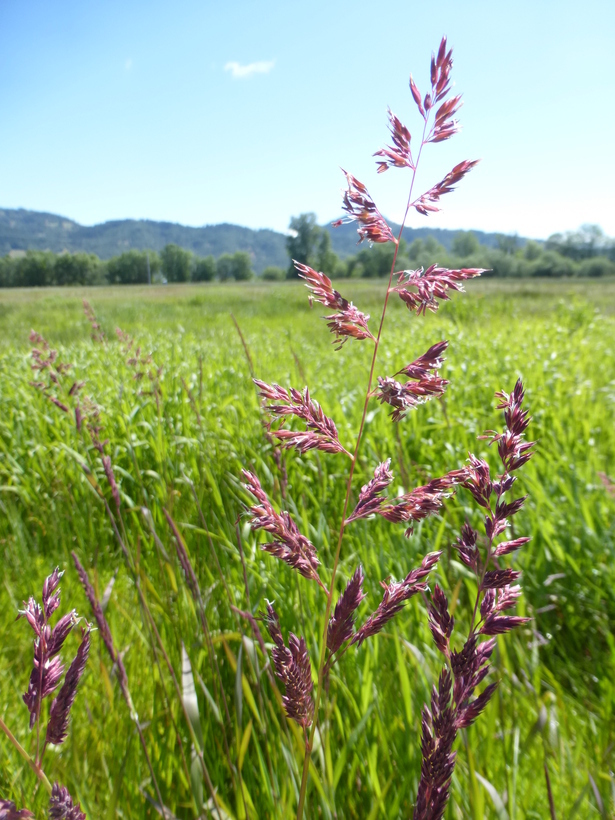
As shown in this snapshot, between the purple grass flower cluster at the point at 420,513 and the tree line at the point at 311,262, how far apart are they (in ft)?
110

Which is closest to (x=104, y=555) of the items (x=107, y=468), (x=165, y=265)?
(x=107, y=468)

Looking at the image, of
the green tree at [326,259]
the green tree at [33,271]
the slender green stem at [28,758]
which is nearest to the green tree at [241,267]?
the green tree at [326,259]

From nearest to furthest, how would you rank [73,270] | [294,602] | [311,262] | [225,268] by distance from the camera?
[294,602]
[311,262]
[73,270]
[225,268]

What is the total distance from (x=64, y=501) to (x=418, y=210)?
11.8 ft

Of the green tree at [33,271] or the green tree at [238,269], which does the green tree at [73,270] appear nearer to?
the green tree at [33,271]

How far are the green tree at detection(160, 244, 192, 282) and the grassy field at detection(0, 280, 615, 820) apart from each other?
75.7 m

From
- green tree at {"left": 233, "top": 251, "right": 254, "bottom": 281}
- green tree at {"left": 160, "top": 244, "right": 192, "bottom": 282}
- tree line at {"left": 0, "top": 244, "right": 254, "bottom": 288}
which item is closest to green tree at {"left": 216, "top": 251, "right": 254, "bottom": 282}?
green tree at {"left": 233, "top": 251, "right": 254, "bottom": 281}

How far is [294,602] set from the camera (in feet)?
6.18

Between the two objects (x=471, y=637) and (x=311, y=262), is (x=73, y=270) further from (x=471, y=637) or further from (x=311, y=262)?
(x=471, y=637)

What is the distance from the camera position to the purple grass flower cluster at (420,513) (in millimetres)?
502

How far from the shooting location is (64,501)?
360cm

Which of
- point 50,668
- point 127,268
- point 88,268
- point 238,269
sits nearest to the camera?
point 50,668

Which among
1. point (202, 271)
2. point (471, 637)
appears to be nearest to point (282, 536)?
point (471, 637)

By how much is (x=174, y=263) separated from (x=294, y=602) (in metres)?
87.6
